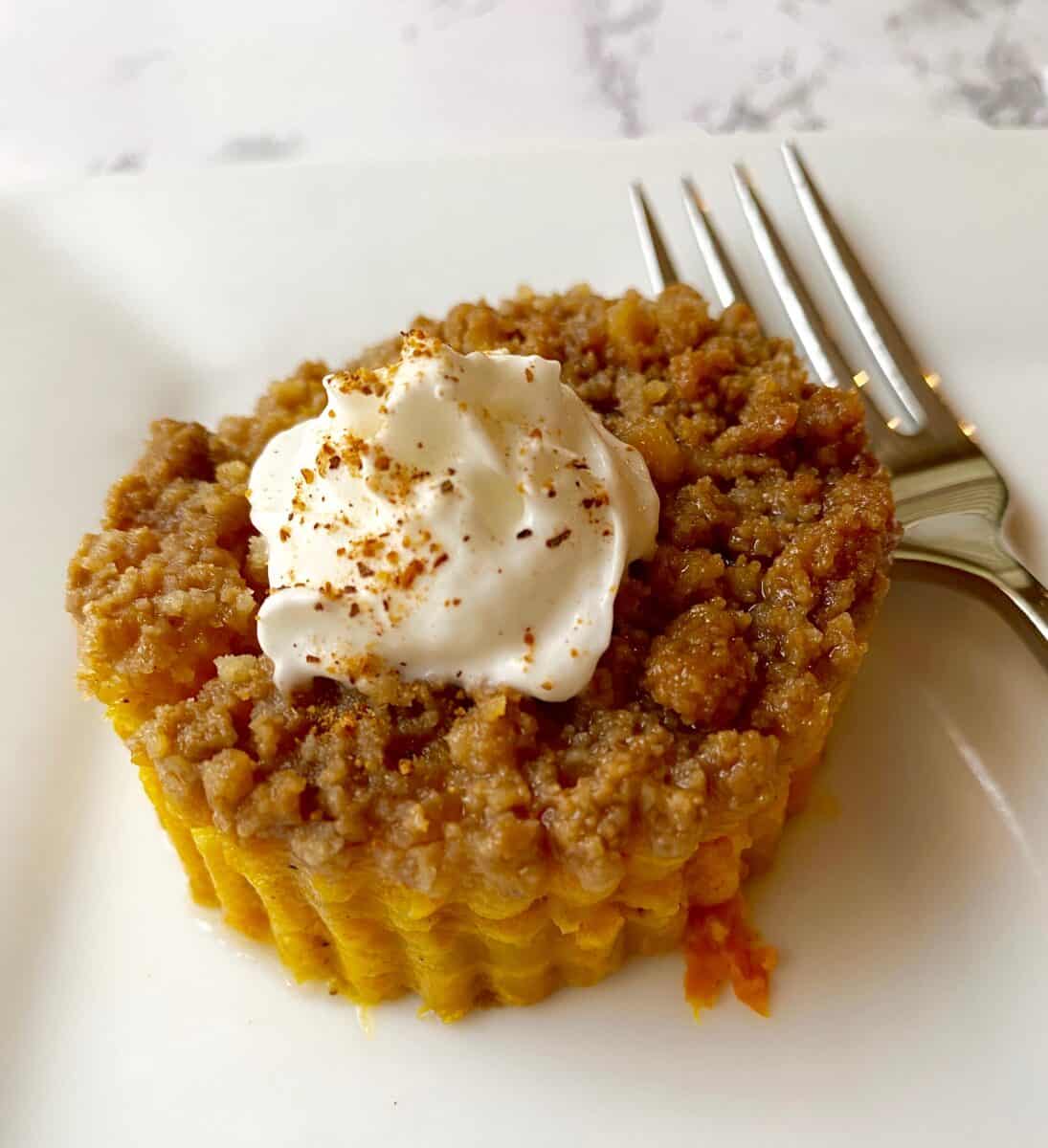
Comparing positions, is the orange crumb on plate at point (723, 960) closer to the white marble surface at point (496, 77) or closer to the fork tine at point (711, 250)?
the fork tine at point (711, 250)

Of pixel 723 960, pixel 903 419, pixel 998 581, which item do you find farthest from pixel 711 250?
pixel 723 960

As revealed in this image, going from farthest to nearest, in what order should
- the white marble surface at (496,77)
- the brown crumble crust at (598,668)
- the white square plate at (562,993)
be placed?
the white marble surface at (496,77), the white square plate at (562,993), the brown crumble crust at (598,668)

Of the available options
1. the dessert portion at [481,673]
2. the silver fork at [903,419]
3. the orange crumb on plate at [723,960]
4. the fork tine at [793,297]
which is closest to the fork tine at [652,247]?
the silver fork at [903,419]

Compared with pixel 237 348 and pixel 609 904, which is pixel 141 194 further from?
pixel 609 904

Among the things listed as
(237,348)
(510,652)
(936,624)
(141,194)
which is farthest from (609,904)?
(141,194)


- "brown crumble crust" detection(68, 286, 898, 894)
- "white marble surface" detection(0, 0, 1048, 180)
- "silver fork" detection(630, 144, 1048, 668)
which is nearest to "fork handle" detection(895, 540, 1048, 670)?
"silver fork" detection(630, 144, 1048, 668)

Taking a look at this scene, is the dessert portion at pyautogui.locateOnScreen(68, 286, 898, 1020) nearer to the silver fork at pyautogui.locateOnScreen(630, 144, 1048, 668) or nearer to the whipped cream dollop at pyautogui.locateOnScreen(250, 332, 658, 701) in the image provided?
the whipped cream dollop at pyautogui.locateOnScreen(250, 332, 658, 701)

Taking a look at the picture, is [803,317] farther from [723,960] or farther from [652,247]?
[723,960]
